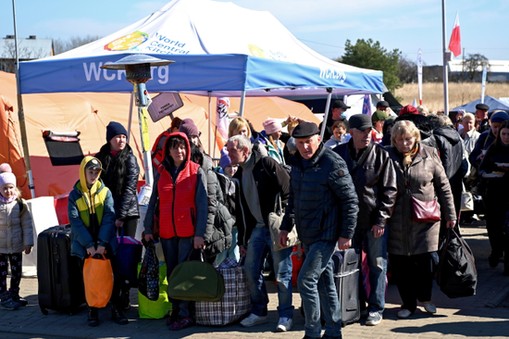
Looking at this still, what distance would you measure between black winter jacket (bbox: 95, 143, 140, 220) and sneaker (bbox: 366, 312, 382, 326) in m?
2.61

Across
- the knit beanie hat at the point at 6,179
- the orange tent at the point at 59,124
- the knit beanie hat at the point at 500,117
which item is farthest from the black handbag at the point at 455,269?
the orange tent at the point at 59,124

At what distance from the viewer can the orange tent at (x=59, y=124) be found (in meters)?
12.8

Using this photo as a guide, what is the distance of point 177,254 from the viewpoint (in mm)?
6941

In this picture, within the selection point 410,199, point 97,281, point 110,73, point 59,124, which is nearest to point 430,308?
point 410,199

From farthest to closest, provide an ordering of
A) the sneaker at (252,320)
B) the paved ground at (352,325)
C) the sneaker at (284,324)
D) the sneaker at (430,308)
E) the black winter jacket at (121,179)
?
1. the black winter jacket at (121,179)
2. the sneaker at (430,308)
3. the sneaker at (252,320)
4. the sneaker at (284,324)
5. the paved ground at (352,325)

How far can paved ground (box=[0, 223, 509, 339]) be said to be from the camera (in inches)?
259

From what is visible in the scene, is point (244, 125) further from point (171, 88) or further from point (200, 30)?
point (200, 30)

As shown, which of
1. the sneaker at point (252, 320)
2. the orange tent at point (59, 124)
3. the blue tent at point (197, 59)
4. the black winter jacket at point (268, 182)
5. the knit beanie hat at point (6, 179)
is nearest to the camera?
the black winter jacket at point (268, 182)

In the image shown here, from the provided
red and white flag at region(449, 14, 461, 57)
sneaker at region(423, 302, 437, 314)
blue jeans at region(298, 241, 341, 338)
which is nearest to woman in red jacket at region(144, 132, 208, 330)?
blue jeans at region(298, 241, 341, 338)

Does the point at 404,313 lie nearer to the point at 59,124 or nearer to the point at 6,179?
the point at 6,179

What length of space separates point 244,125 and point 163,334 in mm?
2402

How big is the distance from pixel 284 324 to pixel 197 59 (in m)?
3.73

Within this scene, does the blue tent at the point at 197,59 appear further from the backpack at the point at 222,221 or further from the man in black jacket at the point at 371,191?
the man in black jacket at the point at 371,191

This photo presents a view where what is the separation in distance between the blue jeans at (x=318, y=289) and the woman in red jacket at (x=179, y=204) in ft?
3.63
